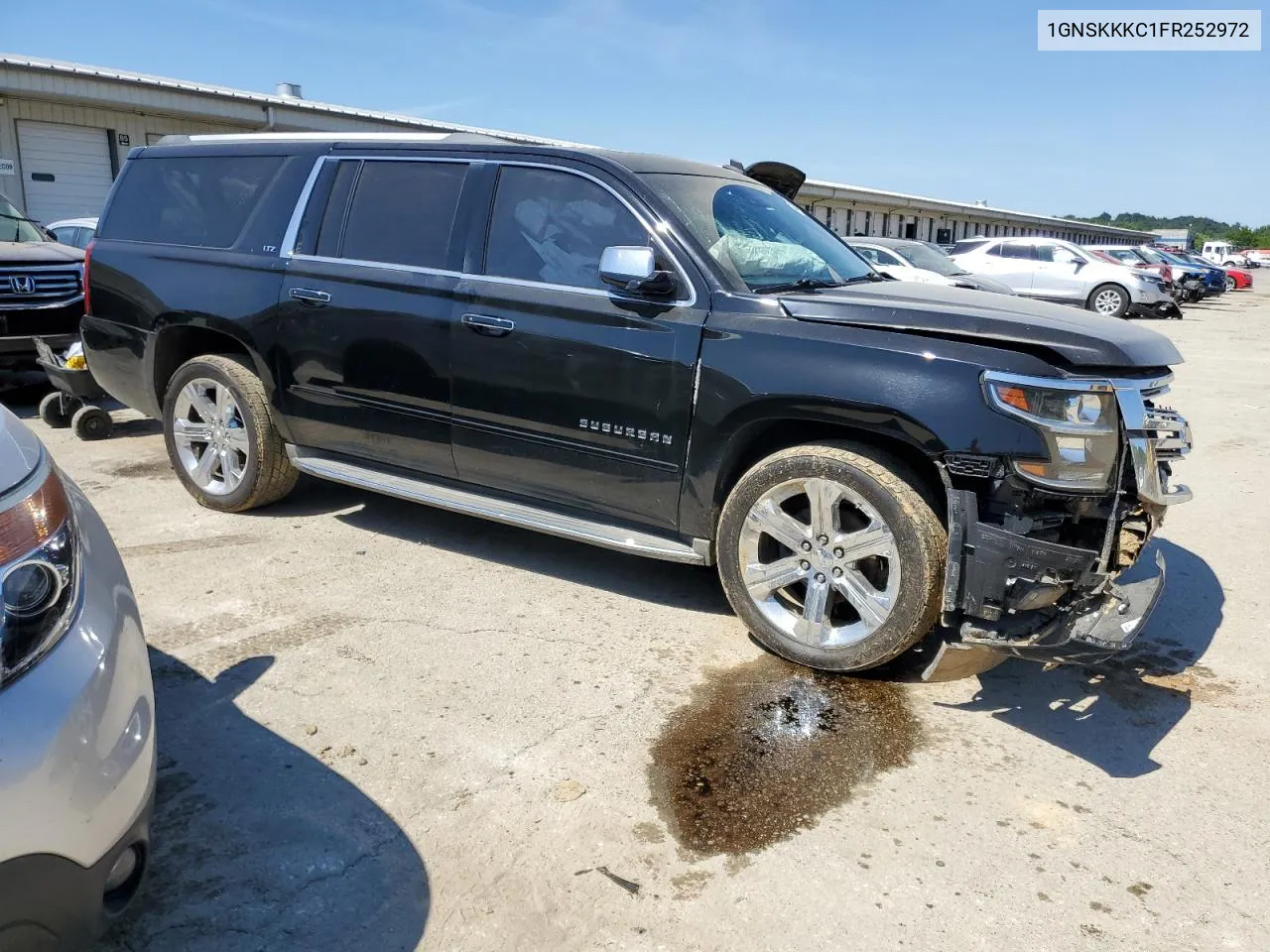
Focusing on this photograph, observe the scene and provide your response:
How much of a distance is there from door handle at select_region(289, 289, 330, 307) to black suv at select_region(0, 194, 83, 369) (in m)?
4.23

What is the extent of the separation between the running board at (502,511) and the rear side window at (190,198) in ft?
4.32

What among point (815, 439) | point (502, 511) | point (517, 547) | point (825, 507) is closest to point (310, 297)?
point (502, 511)

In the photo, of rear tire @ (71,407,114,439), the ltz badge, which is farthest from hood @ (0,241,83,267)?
the ltz badge

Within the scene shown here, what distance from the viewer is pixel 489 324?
13.9ft

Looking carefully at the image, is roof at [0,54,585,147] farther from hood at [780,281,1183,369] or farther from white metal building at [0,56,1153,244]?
hood at [780,281,1183,369]

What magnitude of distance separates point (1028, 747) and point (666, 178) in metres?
2.73

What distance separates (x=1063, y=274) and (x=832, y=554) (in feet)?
68.1

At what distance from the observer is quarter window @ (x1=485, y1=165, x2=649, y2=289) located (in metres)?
4.08

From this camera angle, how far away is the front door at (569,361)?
12.7 ft

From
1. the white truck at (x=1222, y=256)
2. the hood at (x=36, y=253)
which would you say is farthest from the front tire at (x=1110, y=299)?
the white truck at (x=1222, y=256)

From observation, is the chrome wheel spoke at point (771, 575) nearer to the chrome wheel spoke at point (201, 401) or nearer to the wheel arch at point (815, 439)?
the wheel arch at point (815, 439)

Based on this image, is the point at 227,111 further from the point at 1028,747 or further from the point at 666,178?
the point at 1028,747

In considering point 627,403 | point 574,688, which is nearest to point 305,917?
point 574,688

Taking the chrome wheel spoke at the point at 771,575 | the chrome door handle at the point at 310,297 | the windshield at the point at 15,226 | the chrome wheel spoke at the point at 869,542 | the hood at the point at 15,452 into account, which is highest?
the windshield at the point at 15,226
